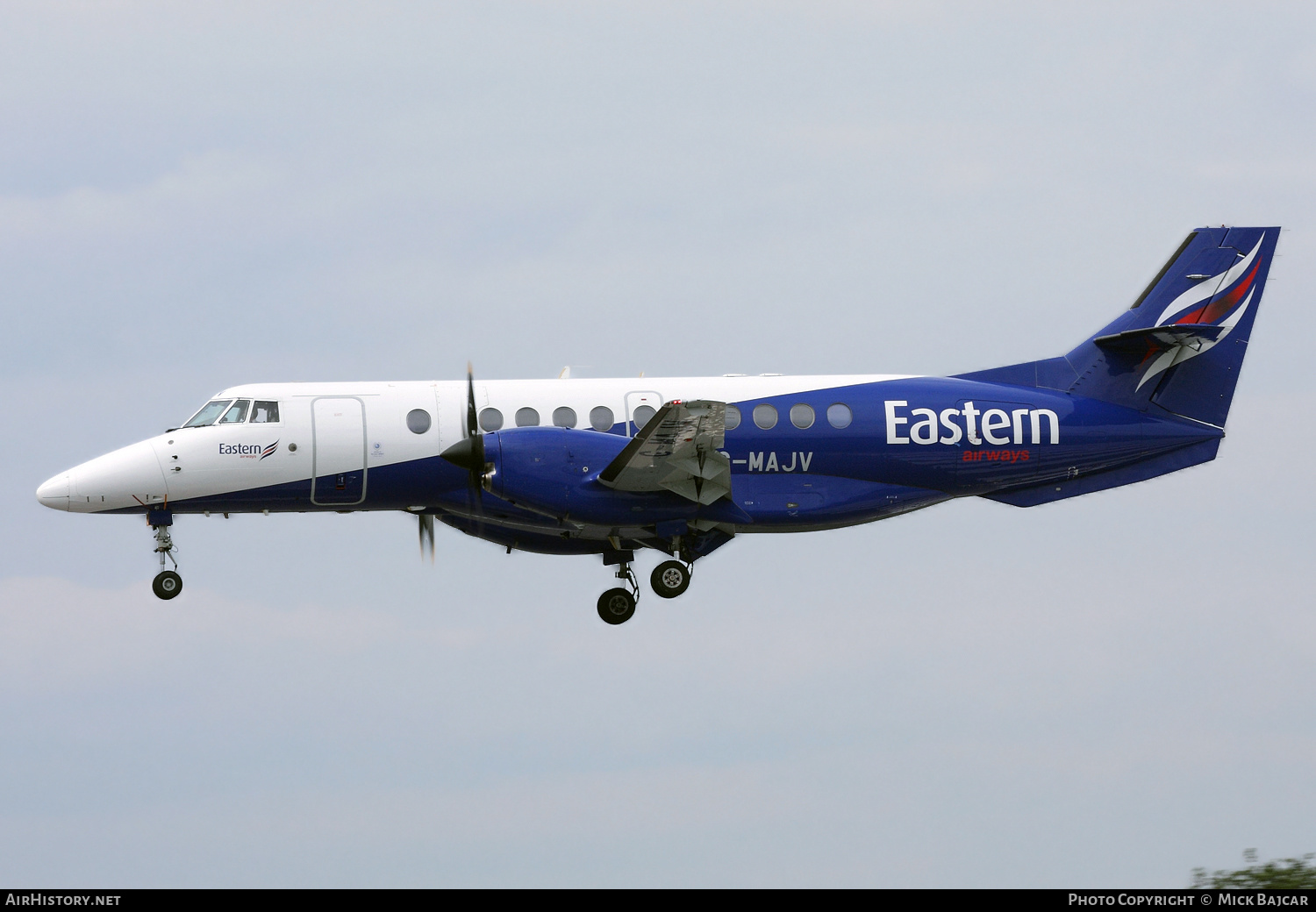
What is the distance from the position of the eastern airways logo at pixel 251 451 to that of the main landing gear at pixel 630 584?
20.2 ft

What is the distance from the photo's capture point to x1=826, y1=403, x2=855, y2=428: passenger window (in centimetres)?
2892

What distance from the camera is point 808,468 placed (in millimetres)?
28703

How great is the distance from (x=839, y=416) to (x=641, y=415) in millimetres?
3403

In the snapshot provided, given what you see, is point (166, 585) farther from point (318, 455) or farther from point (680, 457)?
point (680, 457)

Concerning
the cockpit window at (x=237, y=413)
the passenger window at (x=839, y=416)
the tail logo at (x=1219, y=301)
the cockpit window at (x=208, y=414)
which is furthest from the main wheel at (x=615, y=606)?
the tail logo at (x=1219, y=301)

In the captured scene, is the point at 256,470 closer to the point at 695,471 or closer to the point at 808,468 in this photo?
the point at 695,471

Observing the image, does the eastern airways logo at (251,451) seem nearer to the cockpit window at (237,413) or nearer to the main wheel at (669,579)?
the cockpit window at (237,413)

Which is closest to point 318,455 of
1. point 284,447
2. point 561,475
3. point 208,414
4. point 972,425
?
point 284,447

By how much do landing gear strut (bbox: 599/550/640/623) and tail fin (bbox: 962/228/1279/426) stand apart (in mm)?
7123

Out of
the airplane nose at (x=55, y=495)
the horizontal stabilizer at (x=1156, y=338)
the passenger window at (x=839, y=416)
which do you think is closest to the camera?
the airplane nose at (x=55, y=495)

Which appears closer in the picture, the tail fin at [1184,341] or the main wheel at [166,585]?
the main wheel at [166,585]

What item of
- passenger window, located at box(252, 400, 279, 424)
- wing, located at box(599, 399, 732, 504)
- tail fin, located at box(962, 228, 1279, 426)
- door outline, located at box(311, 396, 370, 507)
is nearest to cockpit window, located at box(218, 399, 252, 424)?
passenger window, located at box(252, 400, 279, 424)

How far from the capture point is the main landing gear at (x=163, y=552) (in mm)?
27969
